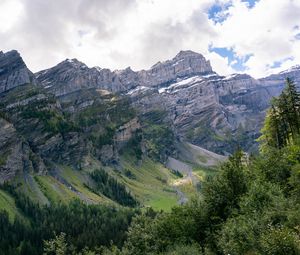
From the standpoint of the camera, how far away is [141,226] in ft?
231

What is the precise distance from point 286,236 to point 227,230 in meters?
14.7

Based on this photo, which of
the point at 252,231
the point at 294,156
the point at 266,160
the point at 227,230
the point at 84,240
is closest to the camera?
the point at 252,231

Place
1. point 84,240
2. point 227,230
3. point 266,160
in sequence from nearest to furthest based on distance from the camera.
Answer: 1. point 227,230
2. point 266,160
3. point 84,240

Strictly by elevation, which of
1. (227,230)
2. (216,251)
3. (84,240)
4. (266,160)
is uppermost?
(266,160)

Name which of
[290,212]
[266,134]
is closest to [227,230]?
[290,212]

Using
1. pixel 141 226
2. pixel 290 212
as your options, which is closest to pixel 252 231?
pixel 290 212

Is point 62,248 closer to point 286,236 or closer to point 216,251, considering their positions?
point 216,251

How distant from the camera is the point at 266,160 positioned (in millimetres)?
74688

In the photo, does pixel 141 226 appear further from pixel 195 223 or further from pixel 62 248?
pixel 62 248

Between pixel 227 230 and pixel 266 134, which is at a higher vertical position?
pixel 266 134

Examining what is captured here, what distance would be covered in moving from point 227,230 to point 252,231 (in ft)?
19.4

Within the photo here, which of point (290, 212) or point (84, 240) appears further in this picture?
point (84, 240)

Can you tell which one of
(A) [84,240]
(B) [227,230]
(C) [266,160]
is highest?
(C) [266,160]

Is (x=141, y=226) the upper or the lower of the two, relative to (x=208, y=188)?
lower
